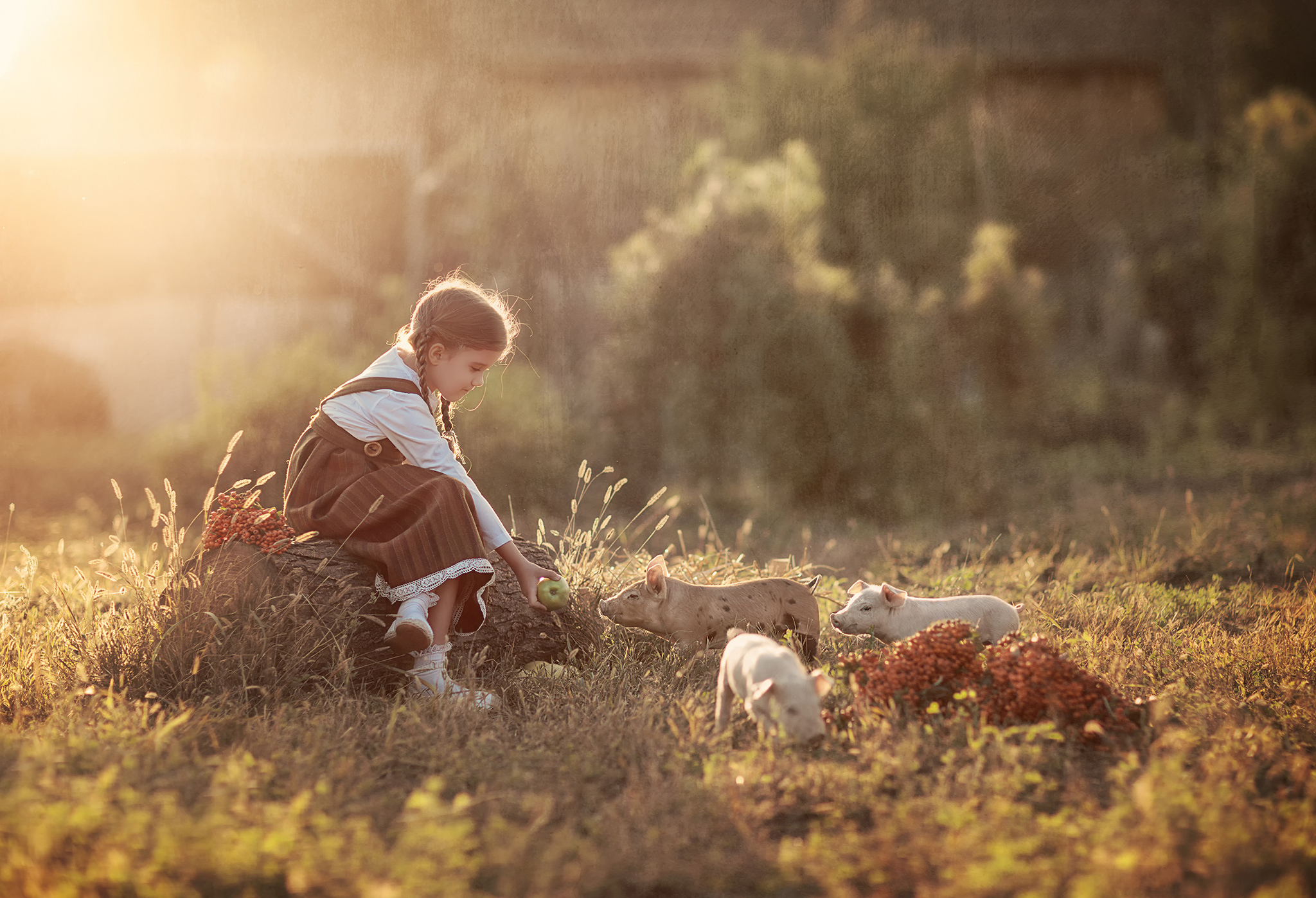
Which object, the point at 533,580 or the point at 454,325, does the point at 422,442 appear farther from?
the point at 533,580

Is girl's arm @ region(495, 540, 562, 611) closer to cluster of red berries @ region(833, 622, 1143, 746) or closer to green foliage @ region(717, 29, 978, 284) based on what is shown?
cluster of red berries @ region(833, 622, 1143, 746)

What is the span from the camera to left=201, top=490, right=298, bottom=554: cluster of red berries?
423 cm

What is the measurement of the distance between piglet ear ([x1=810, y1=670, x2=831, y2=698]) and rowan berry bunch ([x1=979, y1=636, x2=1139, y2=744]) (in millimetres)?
635

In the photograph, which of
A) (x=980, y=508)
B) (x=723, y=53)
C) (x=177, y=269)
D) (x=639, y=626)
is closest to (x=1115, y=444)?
(x=980, y=508)

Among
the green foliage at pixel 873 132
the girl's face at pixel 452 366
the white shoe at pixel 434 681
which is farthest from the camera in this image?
the green foliage at pixel 873 132

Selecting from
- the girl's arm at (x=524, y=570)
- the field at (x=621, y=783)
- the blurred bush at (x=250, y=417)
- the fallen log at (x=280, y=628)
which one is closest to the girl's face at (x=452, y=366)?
the girl's arm at (x=524, y=570)

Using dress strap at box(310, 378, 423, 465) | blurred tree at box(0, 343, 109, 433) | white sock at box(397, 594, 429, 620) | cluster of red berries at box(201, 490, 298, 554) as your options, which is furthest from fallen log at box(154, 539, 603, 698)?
blurred tree at box(0, 343, 109, 433)

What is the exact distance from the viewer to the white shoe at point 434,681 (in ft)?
13.3

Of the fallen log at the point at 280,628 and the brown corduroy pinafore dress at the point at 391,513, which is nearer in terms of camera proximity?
the fallen log at the point at 280,628

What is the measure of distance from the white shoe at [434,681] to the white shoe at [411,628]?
87mm

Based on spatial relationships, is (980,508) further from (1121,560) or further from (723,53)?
(723,53)

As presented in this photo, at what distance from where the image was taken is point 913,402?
35.2ft

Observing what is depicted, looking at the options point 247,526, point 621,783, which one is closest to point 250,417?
point 247,526

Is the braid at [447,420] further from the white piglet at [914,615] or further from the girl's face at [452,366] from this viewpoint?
the white piglet at [914,615]
